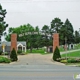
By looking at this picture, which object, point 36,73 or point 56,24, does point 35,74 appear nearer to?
point 36,73

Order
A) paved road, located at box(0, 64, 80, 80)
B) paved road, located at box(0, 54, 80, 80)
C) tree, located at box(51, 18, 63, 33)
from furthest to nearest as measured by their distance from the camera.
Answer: tree, located at box(51, 18, 63, 33) < paved road, located at box(0, 54, 80, 80) < paved road, located at box(0, 64, 80, 80)

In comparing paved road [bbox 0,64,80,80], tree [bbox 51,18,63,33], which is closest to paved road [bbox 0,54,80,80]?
paved road [bbox 0,64,80,80]

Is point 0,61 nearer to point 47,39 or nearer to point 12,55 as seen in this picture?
point 12,55

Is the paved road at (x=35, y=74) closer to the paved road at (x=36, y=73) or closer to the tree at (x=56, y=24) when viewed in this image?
the paved road at (x=36, y=73)

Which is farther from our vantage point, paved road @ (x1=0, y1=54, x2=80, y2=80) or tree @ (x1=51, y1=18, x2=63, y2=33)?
tree @ (x1=51, y1=18, x2=63, y2=33)

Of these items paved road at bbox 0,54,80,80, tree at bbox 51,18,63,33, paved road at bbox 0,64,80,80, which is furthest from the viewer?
tree at bbox 51,18,63,33

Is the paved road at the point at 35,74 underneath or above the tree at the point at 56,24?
underneath

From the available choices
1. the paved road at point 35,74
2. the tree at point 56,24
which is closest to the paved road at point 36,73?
the paved road at point 35,74

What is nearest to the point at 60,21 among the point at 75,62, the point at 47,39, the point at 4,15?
the point at 47,39

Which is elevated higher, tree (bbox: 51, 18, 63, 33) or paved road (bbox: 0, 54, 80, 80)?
tree (bbox: 51, 18, 63, 33)

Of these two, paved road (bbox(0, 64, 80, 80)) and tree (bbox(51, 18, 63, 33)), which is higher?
tree (bbox(51, 18, 63, 33))

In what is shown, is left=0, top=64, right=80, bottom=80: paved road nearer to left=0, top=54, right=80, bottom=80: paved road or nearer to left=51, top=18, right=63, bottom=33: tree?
left=0, top=54, right=80, bottom=80: paved road

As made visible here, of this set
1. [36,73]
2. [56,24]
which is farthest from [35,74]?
[56,24]

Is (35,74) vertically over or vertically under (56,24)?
under
